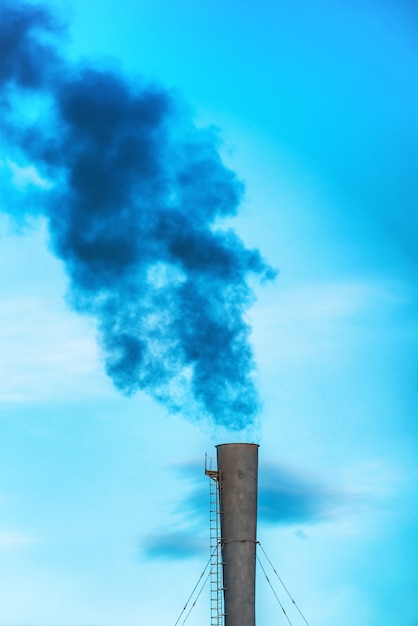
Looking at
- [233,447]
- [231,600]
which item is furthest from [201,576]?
[233,447]

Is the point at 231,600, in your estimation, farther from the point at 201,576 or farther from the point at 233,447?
the point at 233,447

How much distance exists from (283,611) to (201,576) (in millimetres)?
4010

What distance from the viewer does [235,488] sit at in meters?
43.3

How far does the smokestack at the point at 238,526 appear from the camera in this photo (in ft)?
138

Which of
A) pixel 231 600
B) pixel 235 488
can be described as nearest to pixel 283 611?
pixel 231 600

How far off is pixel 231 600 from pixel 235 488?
4.69 metres

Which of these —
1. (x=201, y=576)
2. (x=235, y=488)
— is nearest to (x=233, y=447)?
(x=235, y=488)

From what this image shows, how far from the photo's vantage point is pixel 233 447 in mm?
43656

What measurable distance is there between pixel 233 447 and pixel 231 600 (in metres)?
6.45

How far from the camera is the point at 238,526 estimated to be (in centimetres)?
4288

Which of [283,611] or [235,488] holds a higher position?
[235,488]

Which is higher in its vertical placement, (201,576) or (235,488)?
(235,488)

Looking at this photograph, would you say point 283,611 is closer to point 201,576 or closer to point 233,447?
point 201,576

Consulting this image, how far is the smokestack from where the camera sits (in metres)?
42.1
